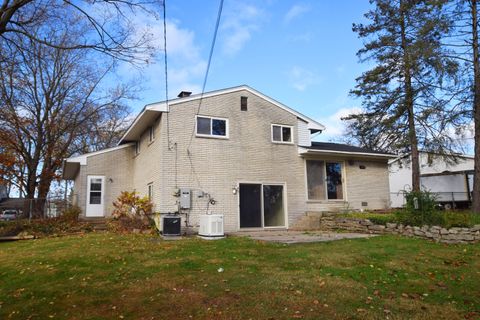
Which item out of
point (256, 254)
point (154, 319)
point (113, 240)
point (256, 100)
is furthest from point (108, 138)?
point (154, 319)

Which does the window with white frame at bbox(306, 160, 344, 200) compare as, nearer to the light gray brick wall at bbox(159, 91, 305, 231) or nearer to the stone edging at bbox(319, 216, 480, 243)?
the light gray brick wall at bbox(159, 91, 305, 231)

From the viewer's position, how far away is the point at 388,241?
10.4 metres

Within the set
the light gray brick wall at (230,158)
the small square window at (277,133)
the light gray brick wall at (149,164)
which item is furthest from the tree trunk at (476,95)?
the light gray brick wall at (149,164)

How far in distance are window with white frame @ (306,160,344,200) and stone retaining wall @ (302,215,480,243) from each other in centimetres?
123

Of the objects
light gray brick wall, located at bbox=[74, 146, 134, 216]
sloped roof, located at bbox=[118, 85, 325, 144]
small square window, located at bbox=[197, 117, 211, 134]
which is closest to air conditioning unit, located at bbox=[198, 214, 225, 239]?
small square window, located at bbox=[197, 117, 211, 134]

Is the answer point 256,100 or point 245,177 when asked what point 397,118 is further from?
point 245,177

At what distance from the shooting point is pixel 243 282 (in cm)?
605

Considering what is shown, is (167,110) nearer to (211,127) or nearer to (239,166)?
(211,127)

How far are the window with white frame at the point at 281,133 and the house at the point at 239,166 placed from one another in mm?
45

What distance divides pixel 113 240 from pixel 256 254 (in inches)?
198

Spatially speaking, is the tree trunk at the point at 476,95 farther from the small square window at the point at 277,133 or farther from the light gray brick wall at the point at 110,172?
the light gray brick wall at the point at 110,172

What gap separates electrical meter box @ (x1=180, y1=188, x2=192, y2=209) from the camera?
13.1 meters

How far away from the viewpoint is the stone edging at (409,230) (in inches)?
419

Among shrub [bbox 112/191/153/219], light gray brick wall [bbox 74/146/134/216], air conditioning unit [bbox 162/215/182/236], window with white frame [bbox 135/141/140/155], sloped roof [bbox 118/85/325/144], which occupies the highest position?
sloped roof [bbox 118/85/325/144]
